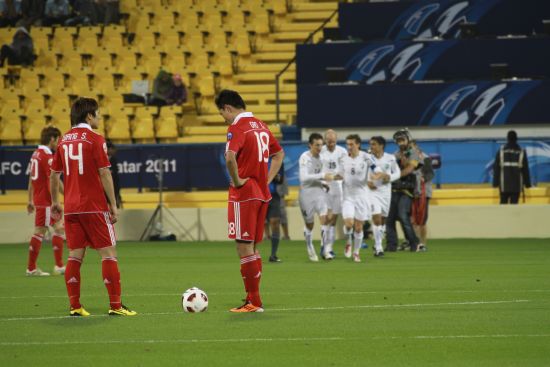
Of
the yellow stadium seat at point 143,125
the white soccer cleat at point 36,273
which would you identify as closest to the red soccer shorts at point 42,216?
the white soccer cleat at point 36,273

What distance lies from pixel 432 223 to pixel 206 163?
5.63 meters

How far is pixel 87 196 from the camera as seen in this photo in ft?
39.9

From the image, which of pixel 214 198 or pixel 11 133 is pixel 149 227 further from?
pixel 11 133

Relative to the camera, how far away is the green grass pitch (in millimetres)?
9398

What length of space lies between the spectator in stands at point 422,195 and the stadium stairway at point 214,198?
10.9ft

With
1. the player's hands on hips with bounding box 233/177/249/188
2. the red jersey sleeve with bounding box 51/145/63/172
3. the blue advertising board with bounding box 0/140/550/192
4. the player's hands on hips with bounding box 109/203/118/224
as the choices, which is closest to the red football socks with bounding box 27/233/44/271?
the red jersey sleeve with bounding box 51/145/63/172

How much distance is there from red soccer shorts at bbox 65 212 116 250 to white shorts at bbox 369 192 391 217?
10367 millimetres

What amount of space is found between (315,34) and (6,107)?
9.80 meters

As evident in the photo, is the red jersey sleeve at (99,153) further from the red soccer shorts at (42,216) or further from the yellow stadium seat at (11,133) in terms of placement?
the yellow stadium seat at (11,133)

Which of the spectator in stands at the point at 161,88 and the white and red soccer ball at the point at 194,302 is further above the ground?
the spectator in stands at the point at 161,88

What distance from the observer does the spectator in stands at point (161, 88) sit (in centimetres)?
3409

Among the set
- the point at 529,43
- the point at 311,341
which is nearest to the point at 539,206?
the point at 529,43

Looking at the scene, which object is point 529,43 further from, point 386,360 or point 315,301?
point 386,360

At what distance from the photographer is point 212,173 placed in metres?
28.9
